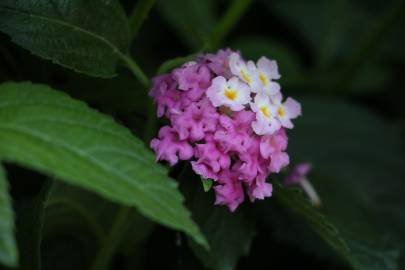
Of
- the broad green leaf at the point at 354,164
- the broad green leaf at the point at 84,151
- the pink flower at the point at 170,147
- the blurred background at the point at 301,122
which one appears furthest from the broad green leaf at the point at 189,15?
the broad green leaf at the point at 84,151

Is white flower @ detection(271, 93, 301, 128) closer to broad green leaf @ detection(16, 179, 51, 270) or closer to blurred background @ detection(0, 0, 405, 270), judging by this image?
blurred background @ detection(0, 0, 405, 270)

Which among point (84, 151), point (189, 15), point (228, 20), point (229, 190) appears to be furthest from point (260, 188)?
point (189, 15)

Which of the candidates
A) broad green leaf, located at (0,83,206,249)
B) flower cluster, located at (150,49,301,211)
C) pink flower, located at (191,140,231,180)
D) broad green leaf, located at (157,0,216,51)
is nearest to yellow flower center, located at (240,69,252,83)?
flower cluster, located at (150,49,301,211)

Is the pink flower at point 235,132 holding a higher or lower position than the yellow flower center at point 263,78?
lower

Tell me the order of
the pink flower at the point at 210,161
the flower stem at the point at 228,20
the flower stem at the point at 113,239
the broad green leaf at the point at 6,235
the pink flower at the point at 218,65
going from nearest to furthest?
the broad green leaf at the point at 6,235 < the pink flower at the point at 210,161 < the pink flower at the point at 218,65 < the flower stem at the point at 113,239 < the flower stem at the point at 228,20

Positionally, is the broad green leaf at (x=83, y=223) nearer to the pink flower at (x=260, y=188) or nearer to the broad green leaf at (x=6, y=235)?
the pink flower at (x=260, y=188)

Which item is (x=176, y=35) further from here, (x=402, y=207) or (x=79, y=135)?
(x=79, y=135)

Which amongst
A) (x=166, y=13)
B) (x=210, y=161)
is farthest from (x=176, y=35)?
(x=210, y=161)

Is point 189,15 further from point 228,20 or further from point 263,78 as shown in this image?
point 263,78
